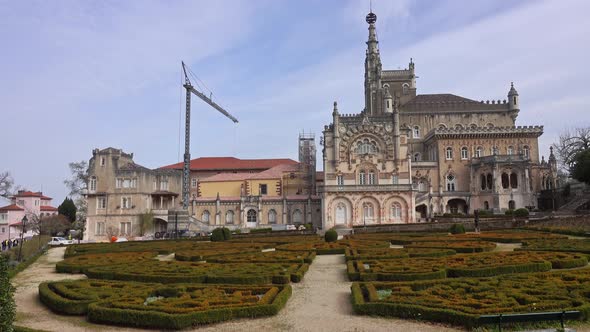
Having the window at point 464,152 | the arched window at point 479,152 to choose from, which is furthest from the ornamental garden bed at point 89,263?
the arched window at point 479,152

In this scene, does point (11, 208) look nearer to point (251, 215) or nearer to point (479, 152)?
point (251, 215)

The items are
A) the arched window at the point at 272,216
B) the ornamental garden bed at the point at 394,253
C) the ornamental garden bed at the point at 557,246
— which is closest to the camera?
the ornamental garden bed at the point at 557,246

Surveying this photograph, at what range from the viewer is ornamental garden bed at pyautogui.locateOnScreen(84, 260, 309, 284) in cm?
1631

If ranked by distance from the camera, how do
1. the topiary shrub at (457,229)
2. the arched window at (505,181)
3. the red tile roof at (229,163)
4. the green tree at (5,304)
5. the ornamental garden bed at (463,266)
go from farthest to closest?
the red tile roof at (229,163)
the arched window at (505,181)
the topiary shrub at (457,229)
the ornamental garden bed at (463,266)
the green tree at (5,304)

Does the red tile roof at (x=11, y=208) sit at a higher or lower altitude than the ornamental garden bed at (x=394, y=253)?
higher

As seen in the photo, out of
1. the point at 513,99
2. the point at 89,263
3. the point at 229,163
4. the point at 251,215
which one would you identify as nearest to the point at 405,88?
the point at 513,99

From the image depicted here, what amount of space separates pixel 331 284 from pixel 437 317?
622 centimetres

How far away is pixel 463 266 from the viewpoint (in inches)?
680

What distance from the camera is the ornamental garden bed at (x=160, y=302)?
38.5ft

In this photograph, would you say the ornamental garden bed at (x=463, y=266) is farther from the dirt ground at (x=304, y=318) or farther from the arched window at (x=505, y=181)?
the arched window at (x=505, y=181)

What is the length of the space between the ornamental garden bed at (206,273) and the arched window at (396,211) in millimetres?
38352

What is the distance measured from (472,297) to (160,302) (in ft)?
26.4

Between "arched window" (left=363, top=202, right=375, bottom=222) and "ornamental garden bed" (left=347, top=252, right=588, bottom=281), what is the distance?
36531mm

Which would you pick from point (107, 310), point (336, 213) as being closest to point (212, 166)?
point (336, 213)
